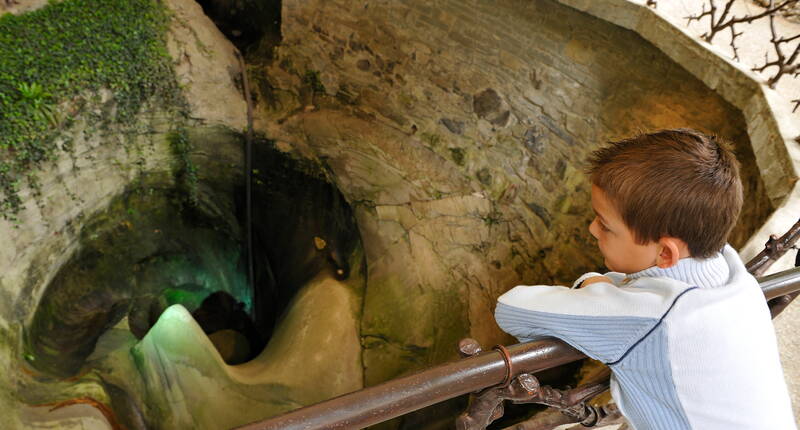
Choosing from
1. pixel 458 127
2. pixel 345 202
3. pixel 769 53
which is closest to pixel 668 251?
pixel 769 53

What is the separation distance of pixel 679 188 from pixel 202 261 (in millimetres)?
6777

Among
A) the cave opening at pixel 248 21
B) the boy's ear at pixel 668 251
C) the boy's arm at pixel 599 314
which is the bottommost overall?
the cave opening at pixel 248 21

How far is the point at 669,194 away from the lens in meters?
1.11

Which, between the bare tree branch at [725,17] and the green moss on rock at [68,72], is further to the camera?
the green moss on rock at [68,72]

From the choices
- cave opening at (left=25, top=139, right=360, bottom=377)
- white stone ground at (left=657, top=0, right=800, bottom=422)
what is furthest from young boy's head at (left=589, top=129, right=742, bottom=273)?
cave opening at (left=25, top=139, right=360, bottom=377)

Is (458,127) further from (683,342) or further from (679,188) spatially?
(683,342)

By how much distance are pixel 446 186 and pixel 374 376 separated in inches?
80.0

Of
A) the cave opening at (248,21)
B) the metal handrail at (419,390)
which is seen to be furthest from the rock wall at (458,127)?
the metal handrail at (419,390)

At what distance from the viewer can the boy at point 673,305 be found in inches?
40.8

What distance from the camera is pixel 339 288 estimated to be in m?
5.44

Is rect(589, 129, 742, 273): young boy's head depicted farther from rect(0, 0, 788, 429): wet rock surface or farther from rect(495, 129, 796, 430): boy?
rect(0, 0, 788, 429): wet rock surface

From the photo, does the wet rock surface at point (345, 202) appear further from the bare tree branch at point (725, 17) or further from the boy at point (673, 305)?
the boy at point (673, 305)

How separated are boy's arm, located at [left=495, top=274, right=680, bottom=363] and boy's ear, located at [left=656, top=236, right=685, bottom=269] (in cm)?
8

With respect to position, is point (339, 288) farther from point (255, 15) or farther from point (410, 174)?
point (255, 15)
